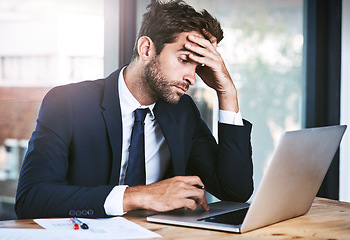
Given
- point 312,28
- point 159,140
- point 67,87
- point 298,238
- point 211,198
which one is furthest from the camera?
point 312,28

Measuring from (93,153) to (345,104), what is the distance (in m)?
2.38

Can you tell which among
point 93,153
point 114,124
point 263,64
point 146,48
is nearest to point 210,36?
point 146,48

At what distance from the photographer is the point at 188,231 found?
47.8 inches

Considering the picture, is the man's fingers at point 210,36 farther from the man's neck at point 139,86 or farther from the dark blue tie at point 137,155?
the dark blue tie at point 137,155

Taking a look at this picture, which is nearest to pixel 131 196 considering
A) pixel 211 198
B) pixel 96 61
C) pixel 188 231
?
pixel 188 231

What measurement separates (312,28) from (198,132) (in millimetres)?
1871

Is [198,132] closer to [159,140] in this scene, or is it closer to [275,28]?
[159,140]

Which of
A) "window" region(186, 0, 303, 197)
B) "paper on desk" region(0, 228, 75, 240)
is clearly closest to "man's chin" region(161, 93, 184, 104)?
"paper on desk" region(0, 228, 75, 240)

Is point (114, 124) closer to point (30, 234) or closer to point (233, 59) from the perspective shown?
point (30, 234)

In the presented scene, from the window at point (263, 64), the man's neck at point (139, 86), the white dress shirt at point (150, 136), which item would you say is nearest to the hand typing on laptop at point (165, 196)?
the white dress shirt at point (150, 136)

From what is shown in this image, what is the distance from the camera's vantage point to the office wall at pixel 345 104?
11.5 feet

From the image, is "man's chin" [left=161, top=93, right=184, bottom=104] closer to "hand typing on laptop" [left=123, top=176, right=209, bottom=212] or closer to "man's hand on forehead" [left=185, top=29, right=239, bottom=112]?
"man's hand on forehead" [left=185, top=29, right=239, bottom=112]

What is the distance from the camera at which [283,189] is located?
4.17ft

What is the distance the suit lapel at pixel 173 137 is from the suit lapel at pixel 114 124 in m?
0.20
